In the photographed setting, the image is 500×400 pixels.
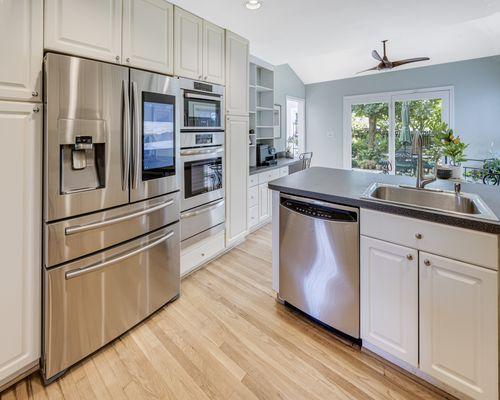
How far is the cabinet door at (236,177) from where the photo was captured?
312cm

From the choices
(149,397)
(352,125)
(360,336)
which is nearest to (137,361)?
(149,397)

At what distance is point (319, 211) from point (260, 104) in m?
3.56

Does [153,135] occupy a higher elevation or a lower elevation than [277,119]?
lower

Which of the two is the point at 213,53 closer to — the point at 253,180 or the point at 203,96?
the point at 203,96

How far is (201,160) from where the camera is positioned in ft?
8.81

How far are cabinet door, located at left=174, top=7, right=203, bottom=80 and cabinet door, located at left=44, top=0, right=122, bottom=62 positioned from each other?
0.56m

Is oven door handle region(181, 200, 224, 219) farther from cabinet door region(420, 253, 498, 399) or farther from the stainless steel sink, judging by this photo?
cabinet door region(420, 253, 498, 399)

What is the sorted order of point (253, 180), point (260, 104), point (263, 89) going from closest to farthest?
point (253, 180), point (263, 89), point (260, 104)

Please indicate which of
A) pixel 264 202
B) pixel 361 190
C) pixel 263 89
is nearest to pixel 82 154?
pixel 361 190

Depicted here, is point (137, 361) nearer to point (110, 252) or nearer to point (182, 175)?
point (110, 252)

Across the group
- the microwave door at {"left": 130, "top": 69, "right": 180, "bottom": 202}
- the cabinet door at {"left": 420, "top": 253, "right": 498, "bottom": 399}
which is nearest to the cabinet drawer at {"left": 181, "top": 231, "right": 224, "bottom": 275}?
the microwave door at {"left": 130, "top": 69, "right": 180, "bottom": 202}

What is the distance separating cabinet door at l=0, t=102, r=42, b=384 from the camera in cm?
140

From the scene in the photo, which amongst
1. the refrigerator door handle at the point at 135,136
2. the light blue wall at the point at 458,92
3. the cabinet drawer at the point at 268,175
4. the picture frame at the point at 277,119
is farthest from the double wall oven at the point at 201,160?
the light blue wall at the point at 458,92

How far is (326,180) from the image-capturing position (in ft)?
7.30
